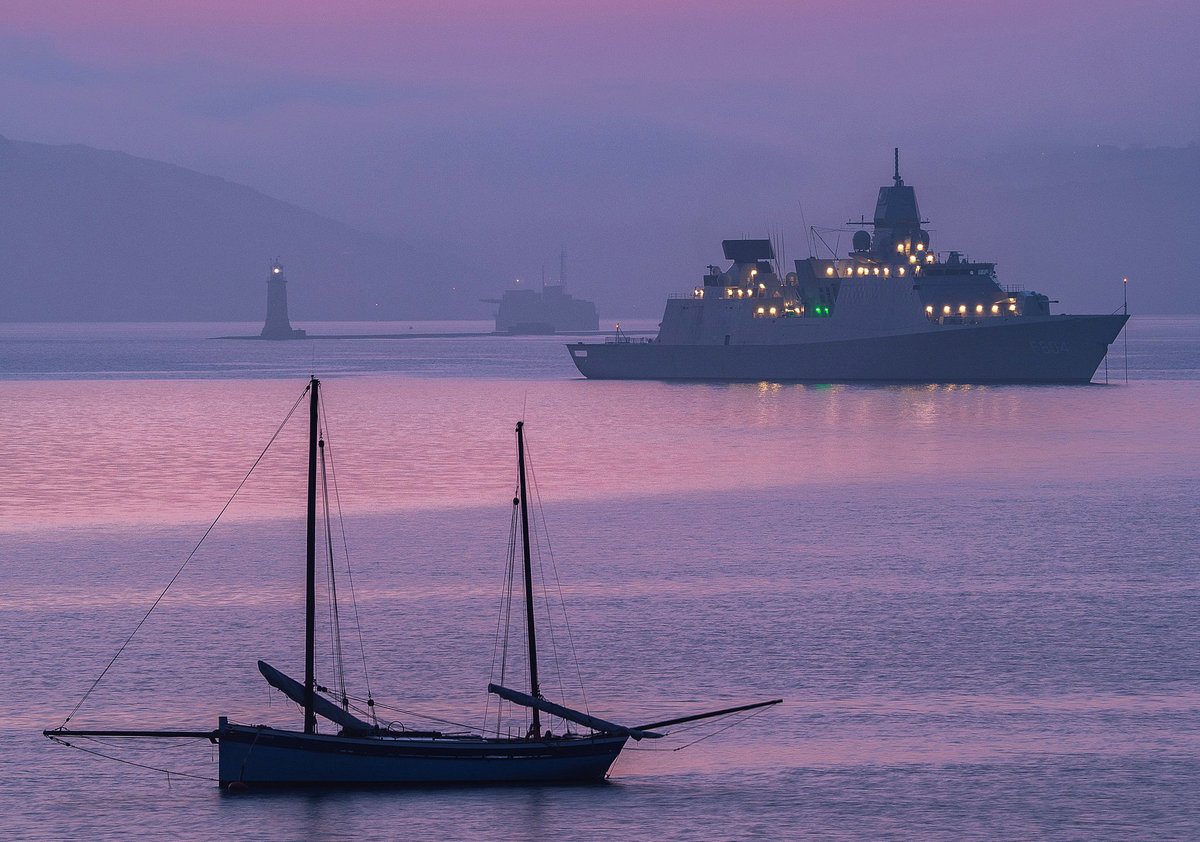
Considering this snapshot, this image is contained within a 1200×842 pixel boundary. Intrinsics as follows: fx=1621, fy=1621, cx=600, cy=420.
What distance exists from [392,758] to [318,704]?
1.57m

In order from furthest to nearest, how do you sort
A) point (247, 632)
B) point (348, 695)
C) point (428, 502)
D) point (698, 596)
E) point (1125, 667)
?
1. point (428, 502)
2. point (698, 596)
3. point (247, 632)
4. point (1125, 667)
5. point (348, 695)

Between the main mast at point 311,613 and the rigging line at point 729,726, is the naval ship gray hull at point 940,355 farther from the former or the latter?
the main mast at point 311,613

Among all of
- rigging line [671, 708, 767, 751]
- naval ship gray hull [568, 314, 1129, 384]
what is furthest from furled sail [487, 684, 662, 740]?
naval ship gray hull [568, 314, 1129, 384]

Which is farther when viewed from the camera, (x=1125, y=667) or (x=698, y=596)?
(x=698, y=596)

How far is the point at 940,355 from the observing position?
102m

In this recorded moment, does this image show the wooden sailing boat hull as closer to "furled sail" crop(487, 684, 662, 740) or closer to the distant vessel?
"furled sail" crop(487, 684, 662, 740)

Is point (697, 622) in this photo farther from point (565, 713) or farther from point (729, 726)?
point (565, 713)

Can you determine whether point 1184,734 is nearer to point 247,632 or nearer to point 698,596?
point 698,596

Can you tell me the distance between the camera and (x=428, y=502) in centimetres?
4969

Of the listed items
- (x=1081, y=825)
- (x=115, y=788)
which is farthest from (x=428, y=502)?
(x=1081, y=825)

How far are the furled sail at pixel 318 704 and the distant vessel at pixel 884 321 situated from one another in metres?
81.1

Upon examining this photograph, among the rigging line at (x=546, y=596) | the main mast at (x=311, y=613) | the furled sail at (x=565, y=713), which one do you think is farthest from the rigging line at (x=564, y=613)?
the main mast at (x=311, y=613)

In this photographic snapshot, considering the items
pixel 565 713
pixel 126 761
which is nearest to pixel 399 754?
pixel 565 713

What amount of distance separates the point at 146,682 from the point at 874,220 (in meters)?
87.6
